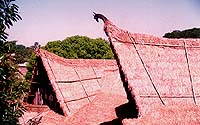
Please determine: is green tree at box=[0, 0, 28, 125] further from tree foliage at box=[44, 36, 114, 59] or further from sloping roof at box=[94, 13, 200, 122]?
tree foliage at box=[44, 36, 114, 59]

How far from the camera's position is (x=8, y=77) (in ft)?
23.3

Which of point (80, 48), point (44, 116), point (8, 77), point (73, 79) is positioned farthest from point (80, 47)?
point (8, 77)

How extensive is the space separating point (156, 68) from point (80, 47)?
26587 mm

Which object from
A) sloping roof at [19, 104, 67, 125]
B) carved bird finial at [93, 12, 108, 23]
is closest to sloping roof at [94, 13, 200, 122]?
carved bird finial at [93, 12, 108, 23]

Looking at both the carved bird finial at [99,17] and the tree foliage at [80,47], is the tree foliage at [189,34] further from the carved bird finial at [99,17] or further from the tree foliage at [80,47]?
the carved bird finial at [99,17]

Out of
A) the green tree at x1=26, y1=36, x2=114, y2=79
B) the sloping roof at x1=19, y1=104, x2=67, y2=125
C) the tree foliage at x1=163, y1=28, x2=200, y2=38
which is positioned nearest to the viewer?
the sloping roof at x1=19, y1=104, x2=67, y2=125

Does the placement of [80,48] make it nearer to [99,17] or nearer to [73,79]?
[73,79]

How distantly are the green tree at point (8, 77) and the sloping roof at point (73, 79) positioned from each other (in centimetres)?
1273

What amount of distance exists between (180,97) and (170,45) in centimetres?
296

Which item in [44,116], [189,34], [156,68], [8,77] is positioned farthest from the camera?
[189,34]

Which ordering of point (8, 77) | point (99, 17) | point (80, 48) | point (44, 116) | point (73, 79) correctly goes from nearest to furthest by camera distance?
point (8, 77) < point (99, 17) < point (44, 116) < point (73, 79) < point (80, 48)

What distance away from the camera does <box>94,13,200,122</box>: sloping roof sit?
14.0 meters

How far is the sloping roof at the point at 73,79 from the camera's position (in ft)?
67.7

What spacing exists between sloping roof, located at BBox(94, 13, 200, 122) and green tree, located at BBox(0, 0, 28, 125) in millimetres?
6740
